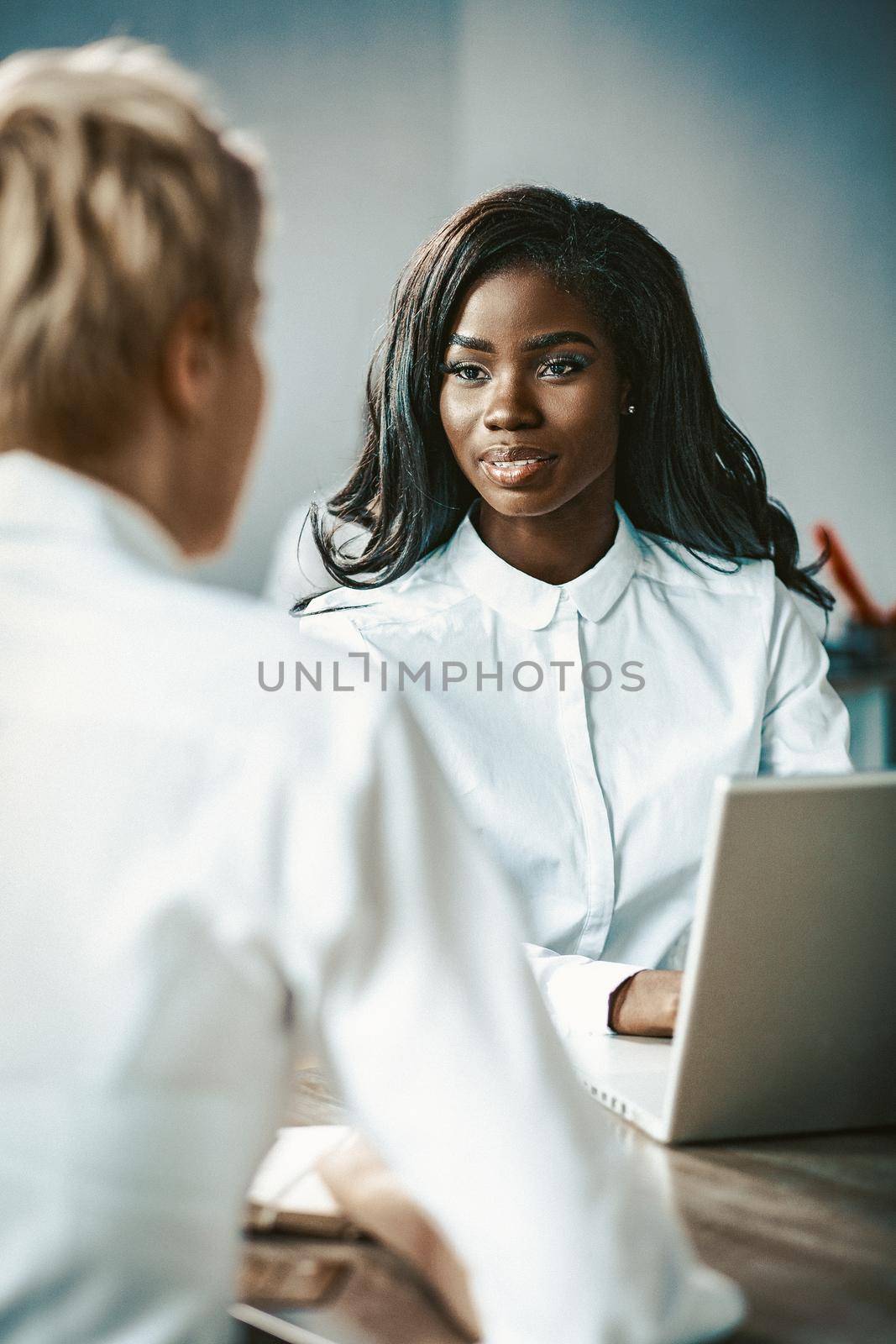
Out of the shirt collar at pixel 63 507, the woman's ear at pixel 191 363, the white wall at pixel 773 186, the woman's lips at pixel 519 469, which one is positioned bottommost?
the shirt collar at pixel 63 507

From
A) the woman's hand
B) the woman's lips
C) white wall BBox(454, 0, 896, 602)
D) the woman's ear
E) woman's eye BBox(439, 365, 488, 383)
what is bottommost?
the woman's hand

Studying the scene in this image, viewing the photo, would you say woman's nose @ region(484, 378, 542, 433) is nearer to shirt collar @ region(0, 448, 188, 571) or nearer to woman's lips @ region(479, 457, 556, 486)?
woman's lips @ region(479, 457, 556, 486)

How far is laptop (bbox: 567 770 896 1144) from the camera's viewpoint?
91 centimetres

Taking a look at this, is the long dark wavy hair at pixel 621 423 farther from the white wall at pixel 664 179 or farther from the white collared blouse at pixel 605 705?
the white wall at pixel 664 179

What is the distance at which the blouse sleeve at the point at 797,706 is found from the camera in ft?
5.65

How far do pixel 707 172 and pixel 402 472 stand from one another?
10.2ft

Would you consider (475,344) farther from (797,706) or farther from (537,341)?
(797,706)

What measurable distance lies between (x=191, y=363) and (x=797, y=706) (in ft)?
3.99

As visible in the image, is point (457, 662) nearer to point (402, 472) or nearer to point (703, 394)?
point (402, 472)

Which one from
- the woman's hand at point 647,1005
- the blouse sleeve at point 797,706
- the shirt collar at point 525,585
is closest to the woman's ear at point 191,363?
the woman's hand at point 647,1005

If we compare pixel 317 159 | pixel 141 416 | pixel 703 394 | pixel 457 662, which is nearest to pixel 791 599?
pixel 703 394

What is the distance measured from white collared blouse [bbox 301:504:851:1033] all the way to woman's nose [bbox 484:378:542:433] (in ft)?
0.59

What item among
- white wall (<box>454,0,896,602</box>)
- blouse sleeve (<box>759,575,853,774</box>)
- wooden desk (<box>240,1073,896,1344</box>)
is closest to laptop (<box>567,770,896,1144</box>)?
wooden desk (<box>240,1073,896,1344</box>)

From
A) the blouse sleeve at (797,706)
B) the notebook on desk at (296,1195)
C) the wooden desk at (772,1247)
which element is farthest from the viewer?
the blouse sleeve at (797,706)
